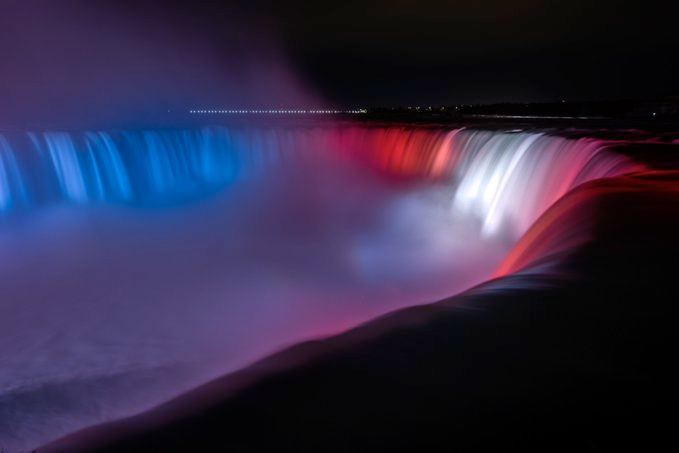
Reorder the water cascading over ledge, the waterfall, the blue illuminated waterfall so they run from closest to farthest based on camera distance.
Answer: the water cascading over ledge < the waterfall < the blue illuminated waterfall

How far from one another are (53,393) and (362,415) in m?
4.15

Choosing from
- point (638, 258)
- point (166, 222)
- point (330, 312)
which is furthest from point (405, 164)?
point (638, 258)

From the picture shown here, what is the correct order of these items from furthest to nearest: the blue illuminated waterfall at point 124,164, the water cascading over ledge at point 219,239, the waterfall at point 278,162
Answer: the blue illuminated waterfall at point 124,164
the waterfall at point 278,162
the water cascading over ledge at point 219,239

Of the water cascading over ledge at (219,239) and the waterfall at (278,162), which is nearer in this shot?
the water cascading over ledge at (219,239)

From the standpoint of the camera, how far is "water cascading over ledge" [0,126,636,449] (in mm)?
5738

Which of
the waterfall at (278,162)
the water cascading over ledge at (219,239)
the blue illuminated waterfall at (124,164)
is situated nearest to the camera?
the water cascading over ledge at (219,239)

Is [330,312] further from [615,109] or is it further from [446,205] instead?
[615,109]

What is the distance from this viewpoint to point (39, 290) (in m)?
8.38

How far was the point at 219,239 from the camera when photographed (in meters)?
12.2

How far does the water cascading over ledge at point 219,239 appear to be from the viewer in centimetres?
574

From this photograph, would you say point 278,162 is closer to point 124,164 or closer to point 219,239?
point 124,164

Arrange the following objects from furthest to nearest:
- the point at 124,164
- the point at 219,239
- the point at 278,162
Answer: the point at 278,162
the point at 124,164
the point at 219,239

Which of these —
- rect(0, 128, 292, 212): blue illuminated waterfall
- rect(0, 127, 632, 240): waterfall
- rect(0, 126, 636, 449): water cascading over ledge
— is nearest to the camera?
rect(0, 126, 636, 449): water cascading over ledge

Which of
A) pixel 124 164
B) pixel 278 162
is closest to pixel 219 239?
pixel 124 164
